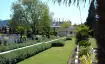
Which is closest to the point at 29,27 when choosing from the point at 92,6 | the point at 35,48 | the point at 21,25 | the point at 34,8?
the point at 21,25

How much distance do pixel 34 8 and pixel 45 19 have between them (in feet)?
11.3

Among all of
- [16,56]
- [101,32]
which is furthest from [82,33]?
[101,32]

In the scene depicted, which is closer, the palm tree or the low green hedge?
the palm tree

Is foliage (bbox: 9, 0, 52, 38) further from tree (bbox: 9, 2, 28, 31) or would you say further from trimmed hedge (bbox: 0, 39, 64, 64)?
trimmed hedge (bbox: 0, 39, 64, 64)

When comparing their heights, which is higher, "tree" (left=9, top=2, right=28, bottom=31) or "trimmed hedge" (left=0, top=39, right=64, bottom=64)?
"tree" (left=9, top=2, right=28, bottom=31)

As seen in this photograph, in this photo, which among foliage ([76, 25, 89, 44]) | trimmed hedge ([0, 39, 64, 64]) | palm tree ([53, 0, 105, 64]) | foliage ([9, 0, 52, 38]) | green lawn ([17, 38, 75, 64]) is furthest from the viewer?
foliage ([9, 0, 52, 38])

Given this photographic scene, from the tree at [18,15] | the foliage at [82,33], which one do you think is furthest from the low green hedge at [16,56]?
the tree at [18,15]

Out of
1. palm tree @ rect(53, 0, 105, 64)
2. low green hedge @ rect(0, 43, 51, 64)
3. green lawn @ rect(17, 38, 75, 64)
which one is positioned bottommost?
green lawn @ rect(17, 38, 75, 64)

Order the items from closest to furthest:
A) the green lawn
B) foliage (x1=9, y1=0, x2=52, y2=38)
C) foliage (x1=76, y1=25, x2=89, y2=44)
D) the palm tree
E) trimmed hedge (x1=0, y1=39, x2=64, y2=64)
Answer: the palm tree
trimmed hedge (x1=0, y1=39, x2=64, y2=64)
the green lawn
foliage (x1=76, y1=25, x2=89, y2=44)
foliage (x1=9, y1=0, x2=52, y2=38)

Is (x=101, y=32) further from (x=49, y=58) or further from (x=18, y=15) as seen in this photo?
(x=18, y=15)

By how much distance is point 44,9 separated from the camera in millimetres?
51875

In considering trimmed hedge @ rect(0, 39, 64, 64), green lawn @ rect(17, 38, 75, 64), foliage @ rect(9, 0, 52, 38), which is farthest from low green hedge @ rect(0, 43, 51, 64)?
foliage @ rect(9, 0, 52, 38)

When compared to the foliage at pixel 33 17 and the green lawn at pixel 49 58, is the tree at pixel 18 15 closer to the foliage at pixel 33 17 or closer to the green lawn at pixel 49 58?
the foliage at pixel 33 17

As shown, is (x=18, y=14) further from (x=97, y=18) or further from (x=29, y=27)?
(x=97, y=18)
